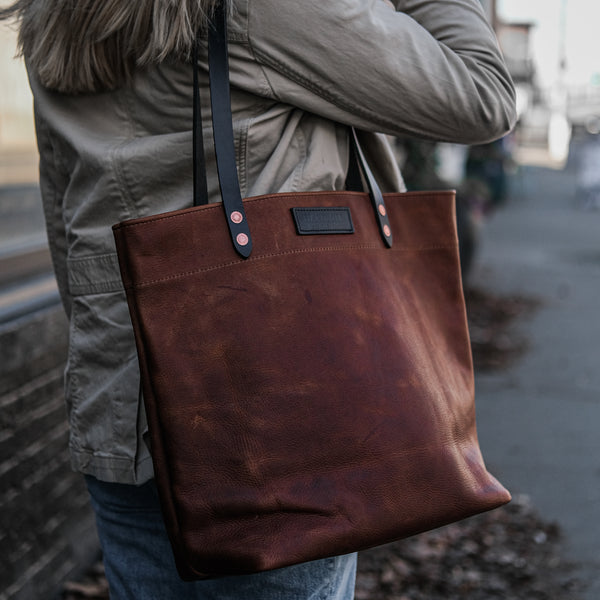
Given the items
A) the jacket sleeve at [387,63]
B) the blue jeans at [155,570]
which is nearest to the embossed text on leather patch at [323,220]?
the jacket sleeve at [387,63]

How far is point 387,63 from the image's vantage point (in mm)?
1221

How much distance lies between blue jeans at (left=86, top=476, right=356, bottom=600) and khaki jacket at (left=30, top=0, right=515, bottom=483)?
0.28ft

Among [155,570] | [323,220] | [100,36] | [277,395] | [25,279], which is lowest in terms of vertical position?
[155,570]

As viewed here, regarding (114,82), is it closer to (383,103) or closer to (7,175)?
(383,103)

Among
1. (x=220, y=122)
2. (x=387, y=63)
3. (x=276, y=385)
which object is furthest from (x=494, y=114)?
(x=276, y=385)

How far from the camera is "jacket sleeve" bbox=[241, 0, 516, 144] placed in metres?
1.19

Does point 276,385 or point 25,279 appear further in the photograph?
point 25,279

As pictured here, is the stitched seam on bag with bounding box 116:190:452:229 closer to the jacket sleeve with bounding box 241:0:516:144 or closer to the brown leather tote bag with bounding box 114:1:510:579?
the brown leather tote bag with bounding box 114:1:510:579

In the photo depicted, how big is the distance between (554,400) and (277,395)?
13.8 ft

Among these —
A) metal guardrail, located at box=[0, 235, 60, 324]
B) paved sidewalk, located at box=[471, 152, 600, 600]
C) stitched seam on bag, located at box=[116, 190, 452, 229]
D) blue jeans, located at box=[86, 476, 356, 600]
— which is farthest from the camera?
paved sidewalk, located at box=[471, 152, 600, 600]

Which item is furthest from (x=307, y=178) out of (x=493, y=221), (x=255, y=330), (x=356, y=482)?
(x=493, y=221)

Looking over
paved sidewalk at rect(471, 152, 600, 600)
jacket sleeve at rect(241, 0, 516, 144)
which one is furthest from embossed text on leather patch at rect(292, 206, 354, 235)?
paved sidewalk at rect(471, 152, 600, 600)

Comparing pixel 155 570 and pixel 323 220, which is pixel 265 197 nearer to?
pixel 323 220

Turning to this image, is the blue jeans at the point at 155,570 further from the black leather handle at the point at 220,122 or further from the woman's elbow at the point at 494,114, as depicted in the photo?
the woman's elbow at the point at 494,114
